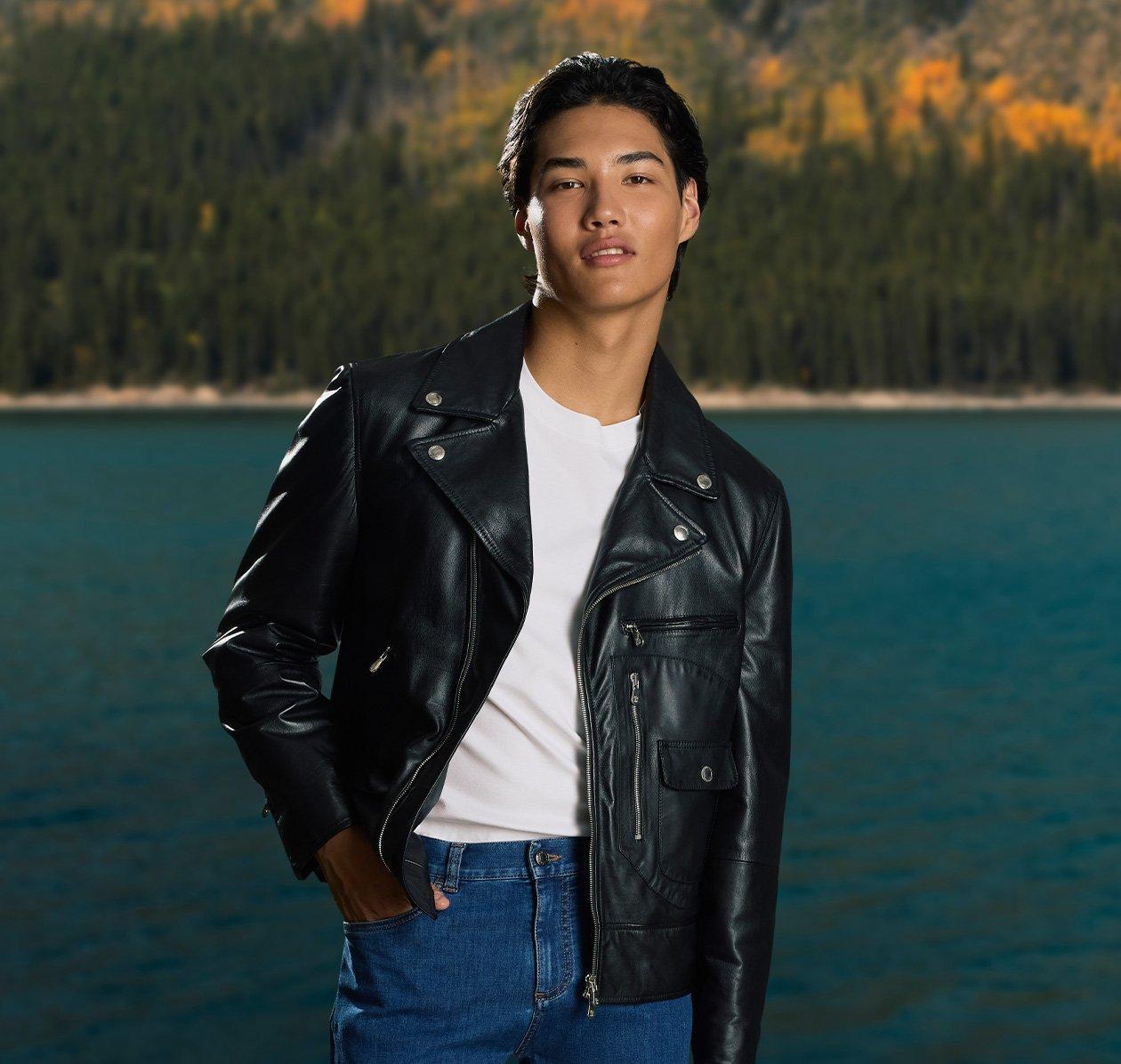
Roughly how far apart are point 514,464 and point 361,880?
2.22ft

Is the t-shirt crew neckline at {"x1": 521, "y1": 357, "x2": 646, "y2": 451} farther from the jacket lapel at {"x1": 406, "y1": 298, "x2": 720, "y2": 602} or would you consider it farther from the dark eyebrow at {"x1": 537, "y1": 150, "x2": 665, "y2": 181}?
the dark eyebrow at {"x1": 537, "y1": 150, "x2": 665, "y2": 181}

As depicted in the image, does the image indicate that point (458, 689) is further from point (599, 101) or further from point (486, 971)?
point (599, 101)

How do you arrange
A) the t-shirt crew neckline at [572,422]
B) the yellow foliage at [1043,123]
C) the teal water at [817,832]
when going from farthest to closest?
1. the yellow foliage at [1043,123]
2. the teal water at [817,832]
3. the t-shirt crew neckline at [572,422]

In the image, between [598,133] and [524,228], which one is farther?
[524,228]

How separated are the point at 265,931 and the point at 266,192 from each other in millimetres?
171382

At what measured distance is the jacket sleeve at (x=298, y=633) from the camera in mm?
2453

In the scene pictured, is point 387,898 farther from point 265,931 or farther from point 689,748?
point 265,931

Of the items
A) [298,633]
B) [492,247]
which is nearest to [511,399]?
[298,633]

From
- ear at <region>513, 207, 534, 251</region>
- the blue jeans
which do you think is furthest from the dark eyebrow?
the blue jeans

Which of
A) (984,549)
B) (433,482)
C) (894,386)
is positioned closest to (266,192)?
(894,386)

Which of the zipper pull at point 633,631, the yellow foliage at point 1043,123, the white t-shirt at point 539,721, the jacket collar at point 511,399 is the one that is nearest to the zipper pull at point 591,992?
the white t-shirt at point 539,721

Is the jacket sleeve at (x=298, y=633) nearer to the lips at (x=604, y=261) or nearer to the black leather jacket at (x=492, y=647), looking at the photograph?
the black leather jacket at (x=492, y=647)

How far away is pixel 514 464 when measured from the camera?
8.14 feet

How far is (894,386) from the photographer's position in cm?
12250
